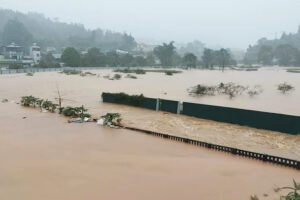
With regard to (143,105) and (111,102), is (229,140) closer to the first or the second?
(143,105)

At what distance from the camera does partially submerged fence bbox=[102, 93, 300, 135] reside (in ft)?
39.2

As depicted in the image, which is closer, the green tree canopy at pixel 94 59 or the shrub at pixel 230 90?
the shrub at pixel 230 90

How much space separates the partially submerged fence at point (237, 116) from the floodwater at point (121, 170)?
373 cm

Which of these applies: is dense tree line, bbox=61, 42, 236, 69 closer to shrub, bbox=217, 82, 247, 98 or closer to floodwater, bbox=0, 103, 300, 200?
shrub, bbox=217, 82, 247, 98

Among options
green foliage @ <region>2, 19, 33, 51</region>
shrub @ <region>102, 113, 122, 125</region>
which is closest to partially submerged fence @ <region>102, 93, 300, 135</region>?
shrub @ <region>102, 113, 122, 125</region>

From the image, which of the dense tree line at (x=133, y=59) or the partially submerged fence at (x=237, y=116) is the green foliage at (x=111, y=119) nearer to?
the partially submerged fence at (x=237, y=116)

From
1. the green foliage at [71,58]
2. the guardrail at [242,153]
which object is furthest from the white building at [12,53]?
the guardrail at [242,153]

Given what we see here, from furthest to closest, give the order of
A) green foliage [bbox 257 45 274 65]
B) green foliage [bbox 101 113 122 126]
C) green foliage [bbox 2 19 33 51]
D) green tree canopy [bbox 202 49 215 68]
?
1. green foliage [bbox 257 45 274 65]
2. green foliage [bbox 2 19 33 51]
3. green tree canopy [bbox 202 49 215 68]
4. green foliage [bbox 101 113 122 126]

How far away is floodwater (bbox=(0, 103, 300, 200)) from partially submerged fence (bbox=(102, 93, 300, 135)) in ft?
12.2

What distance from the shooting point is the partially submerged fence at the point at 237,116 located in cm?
1195

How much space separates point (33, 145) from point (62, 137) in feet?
4.28

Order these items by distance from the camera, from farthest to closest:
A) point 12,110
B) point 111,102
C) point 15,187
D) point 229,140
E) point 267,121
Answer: point 111,102 → point 12,110 → point 267,121 → point 229,140 → point 15,187

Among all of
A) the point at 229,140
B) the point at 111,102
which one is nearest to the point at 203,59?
the point at 111,102

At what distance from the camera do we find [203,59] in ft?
272
